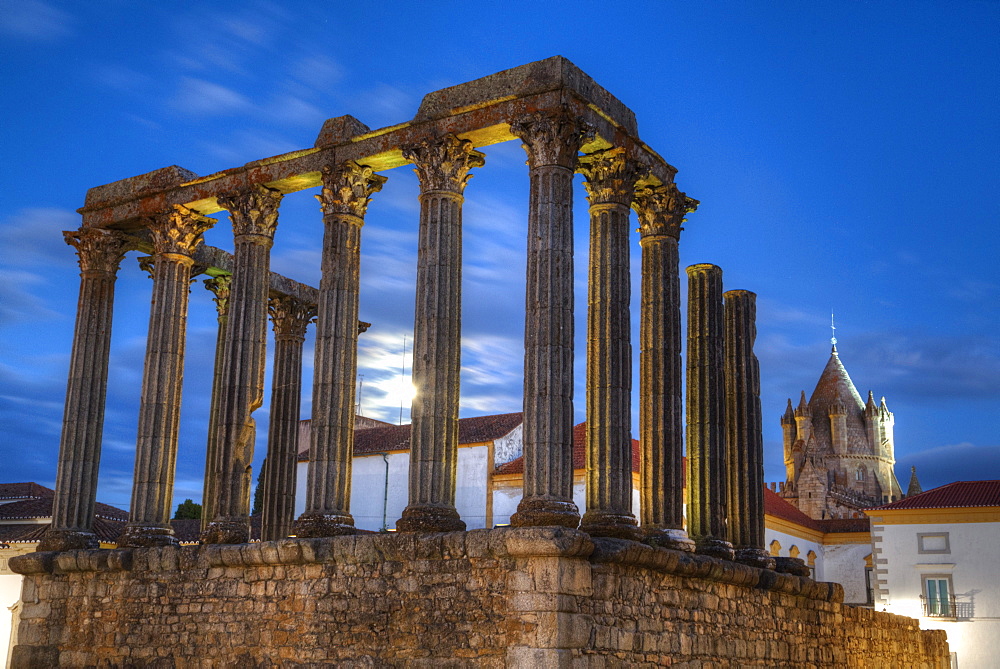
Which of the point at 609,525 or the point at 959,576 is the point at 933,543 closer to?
the point at 959,576

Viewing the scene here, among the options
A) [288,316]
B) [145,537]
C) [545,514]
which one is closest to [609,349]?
[545,514]

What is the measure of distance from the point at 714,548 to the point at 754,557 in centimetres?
139

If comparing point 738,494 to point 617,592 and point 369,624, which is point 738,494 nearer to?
point 617,592

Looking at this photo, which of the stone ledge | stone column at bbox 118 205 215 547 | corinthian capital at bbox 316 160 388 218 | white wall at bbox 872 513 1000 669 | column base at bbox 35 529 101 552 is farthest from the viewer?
white wall at bbox 872 513 1000 669

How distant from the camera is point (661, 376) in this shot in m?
16.8

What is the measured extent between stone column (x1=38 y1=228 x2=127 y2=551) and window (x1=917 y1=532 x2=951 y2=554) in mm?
31053

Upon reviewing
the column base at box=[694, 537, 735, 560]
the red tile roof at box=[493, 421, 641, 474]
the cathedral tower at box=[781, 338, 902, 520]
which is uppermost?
the cathedral tower at box=[781, 338, 902, 520]

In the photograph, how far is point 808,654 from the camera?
1864 cm

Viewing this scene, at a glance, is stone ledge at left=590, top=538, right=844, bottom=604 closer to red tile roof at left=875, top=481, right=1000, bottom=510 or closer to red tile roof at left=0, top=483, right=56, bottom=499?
red tile roof at left=875, top=481, right=1000, bottom=510

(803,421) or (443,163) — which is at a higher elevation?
(803,421)

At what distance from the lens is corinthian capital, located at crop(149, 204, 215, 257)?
63.5ft

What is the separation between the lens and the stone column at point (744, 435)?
744 inches

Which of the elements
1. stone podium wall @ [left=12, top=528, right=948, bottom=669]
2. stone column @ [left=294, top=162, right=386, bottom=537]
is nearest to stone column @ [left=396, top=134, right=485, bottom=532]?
stone podium wall @ [left=12, top=528, right=948, bottom=669]

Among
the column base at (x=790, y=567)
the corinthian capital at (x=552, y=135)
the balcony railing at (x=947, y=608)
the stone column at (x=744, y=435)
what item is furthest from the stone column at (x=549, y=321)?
the balcony railing at (x=947, y=608)
